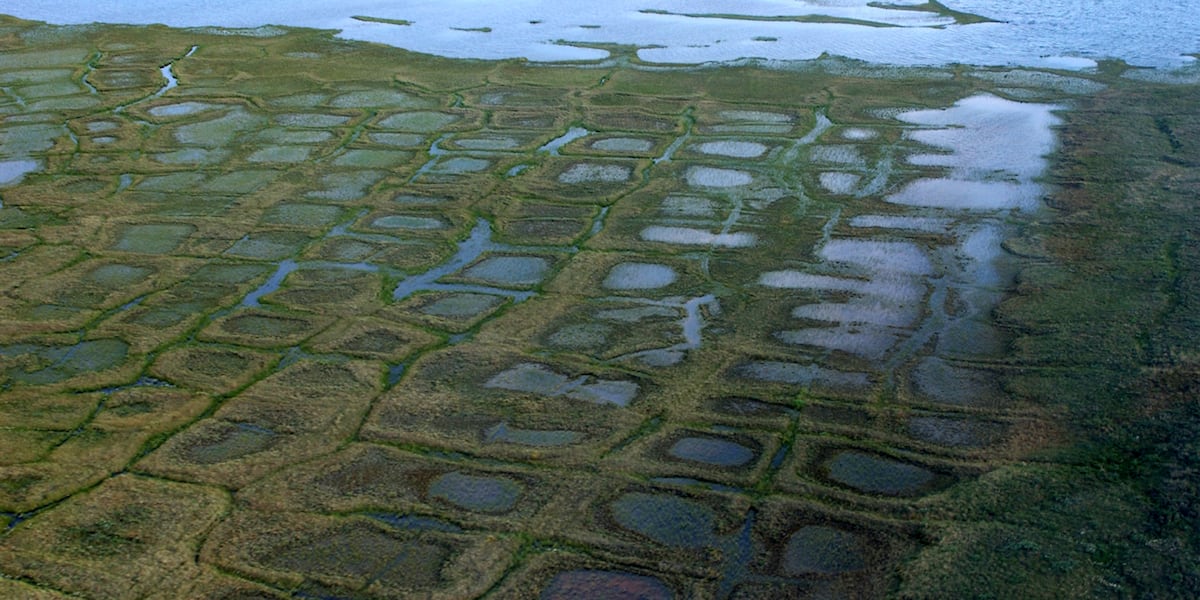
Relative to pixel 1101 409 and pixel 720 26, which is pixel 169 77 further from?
pixel 1101 409

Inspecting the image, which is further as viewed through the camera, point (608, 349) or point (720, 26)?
point (720, 26)

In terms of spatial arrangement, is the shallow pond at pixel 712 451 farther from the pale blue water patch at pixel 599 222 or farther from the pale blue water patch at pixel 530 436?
the pale blue water patch at pixel 599 222

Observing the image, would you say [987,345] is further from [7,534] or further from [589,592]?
[7,534]

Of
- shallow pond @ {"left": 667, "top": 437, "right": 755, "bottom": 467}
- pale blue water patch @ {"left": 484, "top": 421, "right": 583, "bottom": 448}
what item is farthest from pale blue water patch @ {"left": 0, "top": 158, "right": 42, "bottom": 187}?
shallow pond @ {"left": 667, "top": 437, "right": 755, "bottom": 467}

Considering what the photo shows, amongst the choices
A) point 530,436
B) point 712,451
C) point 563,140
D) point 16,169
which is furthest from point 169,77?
point 712,451

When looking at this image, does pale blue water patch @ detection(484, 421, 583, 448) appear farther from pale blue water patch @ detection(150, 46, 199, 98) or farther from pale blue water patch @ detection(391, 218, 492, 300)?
pale blue water patch @ detection(150, 46, 199, 98)

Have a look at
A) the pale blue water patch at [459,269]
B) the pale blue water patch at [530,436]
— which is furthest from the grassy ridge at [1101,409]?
the pale blue water patch at [459,269]
